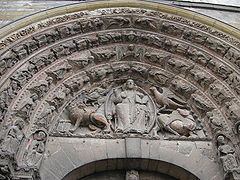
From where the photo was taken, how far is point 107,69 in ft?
24.5

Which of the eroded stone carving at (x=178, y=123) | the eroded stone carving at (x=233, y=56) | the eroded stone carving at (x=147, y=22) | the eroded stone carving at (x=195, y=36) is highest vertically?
the eroded stone carving at (x=147, y=22)

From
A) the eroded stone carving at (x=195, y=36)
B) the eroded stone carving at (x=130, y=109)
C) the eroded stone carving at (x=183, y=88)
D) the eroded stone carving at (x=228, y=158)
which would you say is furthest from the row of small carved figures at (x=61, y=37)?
the eroded stone carving at (x=228, y=158)

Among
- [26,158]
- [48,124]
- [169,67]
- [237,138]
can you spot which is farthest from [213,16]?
[26,158]

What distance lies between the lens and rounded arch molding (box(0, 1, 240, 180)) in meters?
5.59

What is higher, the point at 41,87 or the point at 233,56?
the point at 233,56

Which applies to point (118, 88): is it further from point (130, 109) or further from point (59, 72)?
point (59, 72)

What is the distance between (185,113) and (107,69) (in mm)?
2091

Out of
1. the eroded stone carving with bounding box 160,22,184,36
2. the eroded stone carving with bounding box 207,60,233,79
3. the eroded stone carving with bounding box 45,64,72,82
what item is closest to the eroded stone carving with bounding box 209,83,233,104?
the eroded stone carving with bounding box 207,60,233,79

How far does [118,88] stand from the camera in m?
7.54

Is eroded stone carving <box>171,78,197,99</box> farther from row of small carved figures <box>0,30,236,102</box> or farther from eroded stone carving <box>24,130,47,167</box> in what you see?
eroded stone carving <box>24,130,47,167</box>

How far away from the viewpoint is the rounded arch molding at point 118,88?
18.3ft

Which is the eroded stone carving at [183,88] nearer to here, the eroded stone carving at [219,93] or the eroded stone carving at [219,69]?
the eroded stone carving at [219,93]

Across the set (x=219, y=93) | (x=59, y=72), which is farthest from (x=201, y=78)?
(x=59, y=72)

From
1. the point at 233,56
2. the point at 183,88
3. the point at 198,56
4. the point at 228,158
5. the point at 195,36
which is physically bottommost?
the point at 228,158
